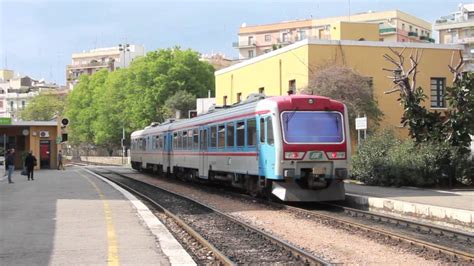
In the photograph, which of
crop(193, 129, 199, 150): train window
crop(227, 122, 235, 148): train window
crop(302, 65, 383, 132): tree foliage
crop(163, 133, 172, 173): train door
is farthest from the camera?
crop(163, 133, 172, 173): train door

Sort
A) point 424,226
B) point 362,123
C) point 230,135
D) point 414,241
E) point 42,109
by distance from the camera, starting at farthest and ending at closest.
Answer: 1. point 42,109
2. point 362,123
3. point 230,135
4. point 424,226
5. point 414,241

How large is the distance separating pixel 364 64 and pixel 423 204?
67.5 feet

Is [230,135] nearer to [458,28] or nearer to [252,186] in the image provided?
[252,186]

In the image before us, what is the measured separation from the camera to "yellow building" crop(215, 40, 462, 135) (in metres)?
32.9

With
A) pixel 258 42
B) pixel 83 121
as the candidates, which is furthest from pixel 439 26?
pixel 83 121

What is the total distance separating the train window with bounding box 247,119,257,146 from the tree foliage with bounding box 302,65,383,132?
11643 millimetres

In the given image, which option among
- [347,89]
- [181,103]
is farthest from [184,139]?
[181,103]

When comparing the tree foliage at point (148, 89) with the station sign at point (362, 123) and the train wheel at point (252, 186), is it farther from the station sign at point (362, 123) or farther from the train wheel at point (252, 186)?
the train wheel at point (252, 186)

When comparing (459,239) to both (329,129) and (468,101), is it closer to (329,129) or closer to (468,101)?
(329,129)

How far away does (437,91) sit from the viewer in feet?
116

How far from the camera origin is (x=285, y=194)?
15.8 meters

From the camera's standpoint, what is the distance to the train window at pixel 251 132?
672 inches

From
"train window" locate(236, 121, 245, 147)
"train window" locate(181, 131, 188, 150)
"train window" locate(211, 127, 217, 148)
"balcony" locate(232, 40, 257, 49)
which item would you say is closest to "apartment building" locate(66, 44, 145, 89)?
"balcony" locate(232, 40, 257, 49)

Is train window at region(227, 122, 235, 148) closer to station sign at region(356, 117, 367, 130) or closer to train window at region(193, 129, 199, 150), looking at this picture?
train window at region(193, 129, 199, 150)
